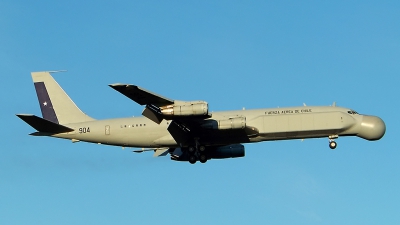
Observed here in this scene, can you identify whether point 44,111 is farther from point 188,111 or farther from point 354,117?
point 354,117

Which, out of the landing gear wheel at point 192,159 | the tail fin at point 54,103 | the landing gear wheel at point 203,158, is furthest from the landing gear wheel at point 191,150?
the tail fin at point 54,103

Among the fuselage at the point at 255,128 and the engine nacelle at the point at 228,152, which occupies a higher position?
the fuselage at the point at 255,128

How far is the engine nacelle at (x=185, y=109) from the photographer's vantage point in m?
50.5

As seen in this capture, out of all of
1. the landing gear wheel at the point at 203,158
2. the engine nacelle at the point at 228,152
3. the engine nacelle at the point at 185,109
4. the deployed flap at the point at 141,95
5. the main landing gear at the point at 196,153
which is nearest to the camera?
the deployed flap at the point at 141,95

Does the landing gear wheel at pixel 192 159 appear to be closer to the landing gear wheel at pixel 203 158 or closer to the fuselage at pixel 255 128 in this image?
the landing gear wheel at pixel 203 158

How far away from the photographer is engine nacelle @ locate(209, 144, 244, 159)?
58356 mm

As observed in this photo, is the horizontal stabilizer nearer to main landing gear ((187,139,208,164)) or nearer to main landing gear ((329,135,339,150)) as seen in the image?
main landing gear ((187,139,208,164))

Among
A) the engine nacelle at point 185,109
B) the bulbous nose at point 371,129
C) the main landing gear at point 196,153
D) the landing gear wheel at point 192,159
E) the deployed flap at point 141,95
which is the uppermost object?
the deployed flap at point 141,95

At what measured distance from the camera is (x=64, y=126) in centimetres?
5559

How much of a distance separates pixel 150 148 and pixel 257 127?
9173mm

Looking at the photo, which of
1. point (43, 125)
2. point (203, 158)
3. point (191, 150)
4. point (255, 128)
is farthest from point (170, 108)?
point (43, 125)

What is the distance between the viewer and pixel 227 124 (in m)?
53.1

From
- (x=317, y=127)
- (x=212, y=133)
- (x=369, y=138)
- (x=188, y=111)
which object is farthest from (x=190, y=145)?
(x=369, y=138)

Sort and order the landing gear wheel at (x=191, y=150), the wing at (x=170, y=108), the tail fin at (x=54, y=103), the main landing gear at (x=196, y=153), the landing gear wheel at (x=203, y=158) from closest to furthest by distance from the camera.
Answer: the wing at (x=170, y=108)
the main landing gear at (x=196, y=153)
the landing gear wheel at (x=191, y=150)
the landing gear wheel at (x=203, y=158)
the tail fin at (x=54, y=103)
